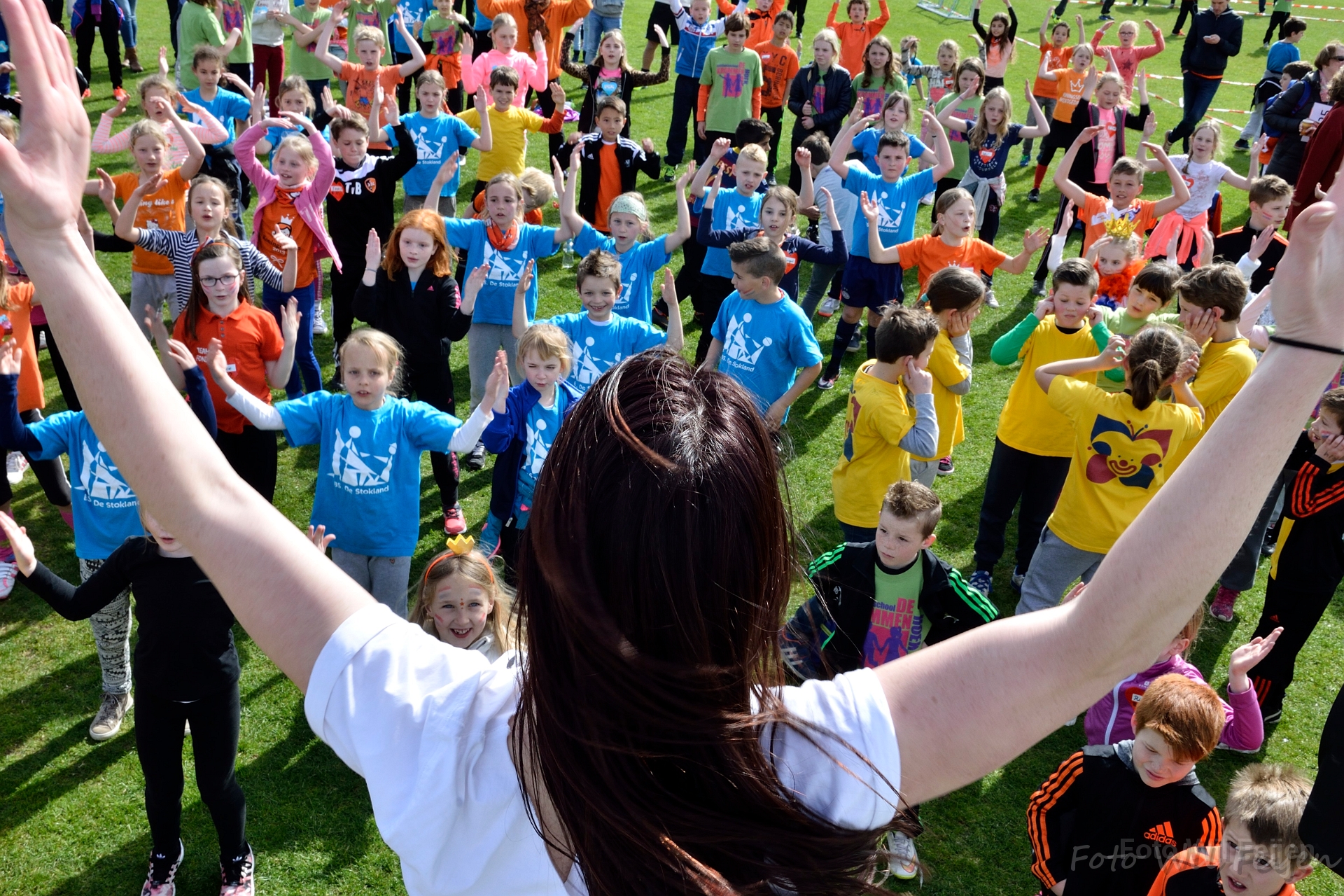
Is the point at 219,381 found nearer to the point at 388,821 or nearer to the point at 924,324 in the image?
the point at 924,324

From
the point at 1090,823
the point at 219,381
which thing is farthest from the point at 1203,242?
the point at 219,381

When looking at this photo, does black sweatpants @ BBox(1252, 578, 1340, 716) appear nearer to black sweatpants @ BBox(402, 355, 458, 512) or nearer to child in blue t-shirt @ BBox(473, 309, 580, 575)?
child in blue t-shirt @ BBox(473, 309, 580, 575)

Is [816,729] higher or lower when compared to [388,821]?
higher

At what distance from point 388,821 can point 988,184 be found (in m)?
10.9

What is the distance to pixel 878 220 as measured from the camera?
855cm

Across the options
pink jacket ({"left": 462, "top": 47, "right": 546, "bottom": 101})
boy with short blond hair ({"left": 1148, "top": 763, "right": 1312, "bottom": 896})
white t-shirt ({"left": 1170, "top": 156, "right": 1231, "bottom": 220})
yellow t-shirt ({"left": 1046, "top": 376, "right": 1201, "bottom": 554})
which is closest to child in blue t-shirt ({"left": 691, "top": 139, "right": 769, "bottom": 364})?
yellow t-shirt ({"left": 1046, "top": 376, "right": 1201, "bottom": 554})

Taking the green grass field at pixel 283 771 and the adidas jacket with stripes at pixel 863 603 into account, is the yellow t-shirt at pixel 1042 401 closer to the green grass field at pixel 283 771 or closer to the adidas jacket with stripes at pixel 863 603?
the green grass field at pixel 283 771

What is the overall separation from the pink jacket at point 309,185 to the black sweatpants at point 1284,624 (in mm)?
6249

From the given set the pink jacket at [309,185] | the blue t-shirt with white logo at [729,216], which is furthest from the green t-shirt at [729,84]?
the pink jacket at [309,185]

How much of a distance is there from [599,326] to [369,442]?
73.4 inches

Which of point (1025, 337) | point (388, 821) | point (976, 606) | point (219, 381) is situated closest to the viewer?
point (388, 821)

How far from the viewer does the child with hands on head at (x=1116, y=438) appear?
16.5 ft

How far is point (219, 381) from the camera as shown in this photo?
534 cm

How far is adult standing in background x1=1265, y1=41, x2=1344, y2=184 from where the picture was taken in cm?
1178
